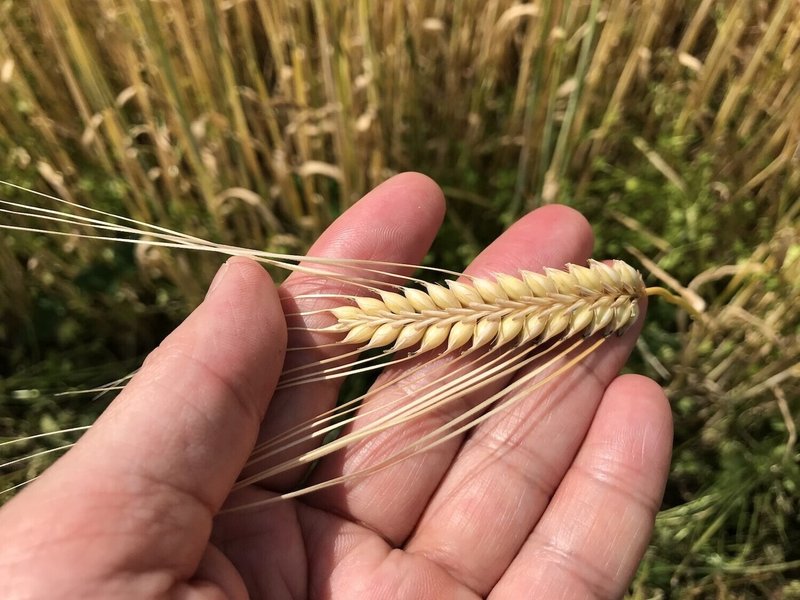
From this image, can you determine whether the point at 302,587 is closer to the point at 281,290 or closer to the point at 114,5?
the point at 281,290

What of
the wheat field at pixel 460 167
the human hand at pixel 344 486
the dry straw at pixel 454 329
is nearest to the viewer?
the human hand at pixel 344 486

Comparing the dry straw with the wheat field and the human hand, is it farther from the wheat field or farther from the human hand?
the wheat field

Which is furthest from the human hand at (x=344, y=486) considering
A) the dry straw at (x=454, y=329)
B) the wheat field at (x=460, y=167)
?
the wheat field at (x=460, y=167)

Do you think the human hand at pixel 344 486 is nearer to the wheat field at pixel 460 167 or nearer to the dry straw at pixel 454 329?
the dry straw at pixel 454 329

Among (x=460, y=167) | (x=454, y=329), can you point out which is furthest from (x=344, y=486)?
(x=460, y=167)

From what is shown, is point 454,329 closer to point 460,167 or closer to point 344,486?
point 344,486

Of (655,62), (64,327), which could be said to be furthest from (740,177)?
(64,327)
